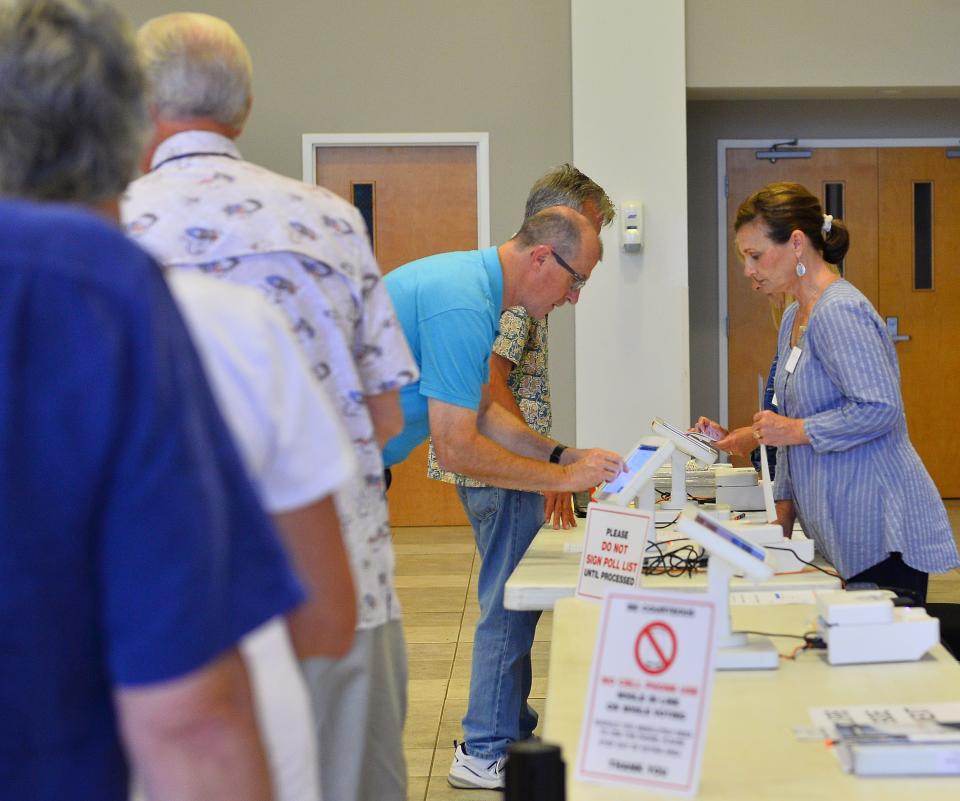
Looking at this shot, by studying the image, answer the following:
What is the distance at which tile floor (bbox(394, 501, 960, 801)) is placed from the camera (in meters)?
3.47

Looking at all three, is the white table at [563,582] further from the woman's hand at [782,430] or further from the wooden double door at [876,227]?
the wooden double door at [876,227]

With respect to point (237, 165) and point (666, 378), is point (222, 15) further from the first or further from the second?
point (237, 165)

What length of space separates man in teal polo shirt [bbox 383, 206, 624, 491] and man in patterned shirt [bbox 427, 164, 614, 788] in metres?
0.17

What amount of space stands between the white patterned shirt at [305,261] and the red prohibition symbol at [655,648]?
404mm

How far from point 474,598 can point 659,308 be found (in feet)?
7.28

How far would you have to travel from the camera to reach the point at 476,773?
3.20 metres

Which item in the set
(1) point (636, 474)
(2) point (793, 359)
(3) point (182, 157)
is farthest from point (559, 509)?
(3) point (182, 157)

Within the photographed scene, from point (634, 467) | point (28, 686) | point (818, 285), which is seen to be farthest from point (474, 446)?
point (28, 686)

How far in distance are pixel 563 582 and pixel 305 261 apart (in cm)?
116

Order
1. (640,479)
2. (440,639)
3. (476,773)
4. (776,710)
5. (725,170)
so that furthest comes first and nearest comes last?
(725,170), (440,639), (476,773), (640,479), (776,710)

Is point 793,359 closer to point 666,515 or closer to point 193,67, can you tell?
point 666,515

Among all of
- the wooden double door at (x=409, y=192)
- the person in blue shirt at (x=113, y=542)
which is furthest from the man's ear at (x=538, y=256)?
the wooden double door at (x=409, y=192)

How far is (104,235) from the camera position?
697 millimetres

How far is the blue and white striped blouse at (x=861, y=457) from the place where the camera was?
2.75 meters
